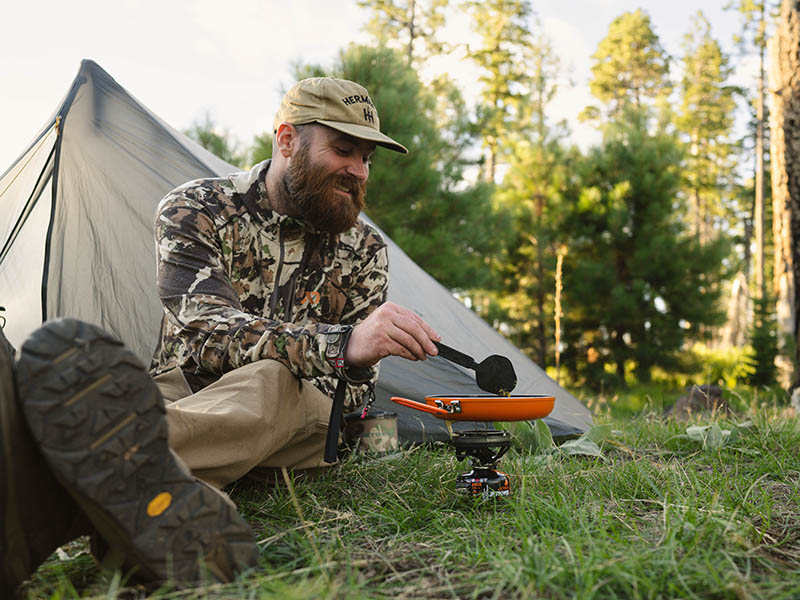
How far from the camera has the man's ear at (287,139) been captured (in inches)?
86.7

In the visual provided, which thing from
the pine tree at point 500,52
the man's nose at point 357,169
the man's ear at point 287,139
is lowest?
the man's nose at point 357,169

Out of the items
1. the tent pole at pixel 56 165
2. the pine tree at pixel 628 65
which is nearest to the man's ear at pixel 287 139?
the tent pole at pixel 56 165

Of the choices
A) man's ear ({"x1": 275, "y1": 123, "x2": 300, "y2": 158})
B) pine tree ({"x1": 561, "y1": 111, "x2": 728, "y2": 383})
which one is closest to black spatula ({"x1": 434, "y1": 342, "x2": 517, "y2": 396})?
man's ear ({"x1": 275, "y1": 123, "x2": 300, "y2": 158})

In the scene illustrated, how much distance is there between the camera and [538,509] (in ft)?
4.96

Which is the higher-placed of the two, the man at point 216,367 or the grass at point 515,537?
the man at point 216,367

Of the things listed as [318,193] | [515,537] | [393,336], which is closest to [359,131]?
[318,193]

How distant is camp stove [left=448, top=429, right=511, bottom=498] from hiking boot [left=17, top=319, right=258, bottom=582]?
2.14ft

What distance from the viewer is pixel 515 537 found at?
1368 mm

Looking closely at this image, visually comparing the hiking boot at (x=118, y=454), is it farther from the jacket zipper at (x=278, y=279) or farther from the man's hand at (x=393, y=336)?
the jacket zipper at (x=278, y=279)

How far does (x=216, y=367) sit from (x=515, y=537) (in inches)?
34.5

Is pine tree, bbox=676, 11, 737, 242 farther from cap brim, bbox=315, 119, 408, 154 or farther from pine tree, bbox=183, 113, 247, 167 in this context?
cap brim, bbox=315, 119, 408, 154

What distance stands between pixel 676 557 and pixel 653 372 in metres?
7.58

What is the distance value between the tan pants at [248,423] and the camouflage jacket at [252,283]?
0.28ft

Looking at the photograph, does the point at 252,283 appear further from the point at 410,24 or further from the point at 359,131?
the point at 410,24
